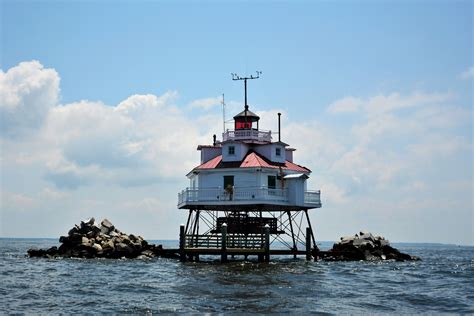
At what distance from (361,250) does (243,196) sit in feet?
37.6

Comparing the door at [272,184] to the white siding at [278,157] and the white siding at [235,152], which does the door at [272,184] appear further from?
the white siding at [235,152]

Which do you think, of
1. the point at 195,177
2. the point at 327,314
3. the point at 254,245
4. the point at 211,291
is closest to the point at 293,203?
the point at 254,245

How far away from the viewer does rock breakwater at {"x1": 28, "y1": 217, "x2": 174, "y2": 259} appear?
53000 mm

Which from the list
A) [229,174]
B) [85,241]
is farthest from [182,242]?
[85,241]

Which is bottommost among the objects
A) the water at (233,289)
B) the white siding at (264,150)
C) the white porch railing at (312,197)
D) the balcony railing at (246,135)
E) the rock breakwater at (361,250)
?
the water at (233,289)

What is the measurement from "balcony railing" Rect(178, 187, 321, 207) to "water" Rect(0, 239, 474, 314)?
4.40 m

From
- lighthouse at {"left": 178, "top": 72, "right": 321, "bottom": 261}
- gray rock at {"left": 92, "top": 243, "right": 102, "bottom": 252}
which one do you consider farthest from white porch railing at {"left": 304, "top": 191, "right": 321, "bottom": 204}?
gray rock at {"left": 92, "top": 243, "right": 102, "bottom": 252}

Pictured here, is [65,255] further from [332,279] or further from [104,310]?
[104,310]

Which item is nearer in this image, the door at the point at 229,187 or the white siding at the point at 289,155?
the door at the point at 229,187

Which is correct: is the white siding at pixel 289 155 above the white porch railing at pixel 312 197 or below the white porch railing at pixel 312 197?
above

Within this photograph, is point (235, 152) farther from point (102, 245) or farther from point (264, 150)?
point (102, 245)

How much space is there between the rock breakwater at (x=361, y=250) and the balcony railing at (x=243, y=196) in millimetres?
4608

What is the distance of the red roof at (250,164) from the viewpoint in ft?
151

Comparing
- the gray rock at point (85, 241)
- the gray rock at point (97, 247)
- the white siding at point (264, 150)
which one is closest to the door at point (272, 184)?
the white siding at point (264, 150)
